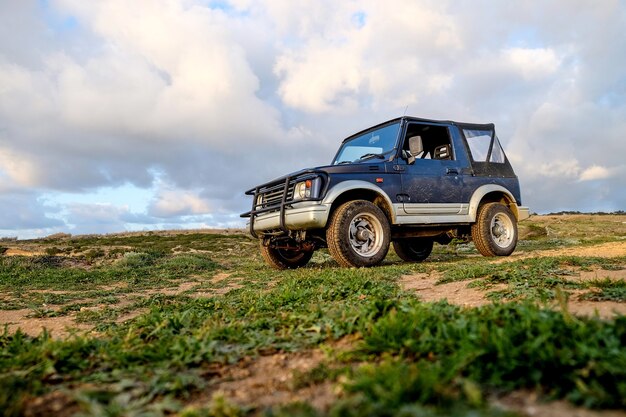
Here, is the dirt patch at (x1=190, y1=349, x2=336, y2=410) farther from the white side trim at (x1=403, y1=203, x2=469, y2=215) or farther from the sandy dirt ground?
the white side trim at (x1=403, y1=203, x2=469, y2=215)

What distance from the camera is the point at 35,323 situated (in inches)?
191

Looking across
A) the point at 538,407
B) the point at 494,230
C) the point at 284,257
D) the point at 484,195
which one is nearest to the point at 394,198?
the point at 484,195

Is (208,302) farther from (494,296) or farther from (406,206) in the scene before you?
(406,206)

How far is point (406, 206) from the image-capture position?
26.0 feet

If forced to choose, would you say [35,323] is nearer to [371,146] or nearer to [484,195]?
[371,146]

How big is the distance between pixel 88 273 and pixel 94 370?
875cm

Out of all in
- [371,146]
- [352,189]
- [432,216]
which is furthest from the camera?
[371,146]

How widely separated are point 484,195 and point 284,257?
4.45m

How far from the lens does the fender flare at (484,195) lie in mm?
8859

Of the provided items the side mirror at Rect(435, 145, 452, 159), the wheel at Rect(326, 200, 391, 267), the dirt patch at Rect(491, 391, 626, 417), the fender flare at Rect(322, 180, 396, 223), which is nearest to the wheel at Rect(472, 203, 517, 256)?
the side mirror at Rect(435, 145, 452, 159)

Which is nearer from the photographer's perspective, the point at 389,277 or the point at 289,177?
the point at 389,277

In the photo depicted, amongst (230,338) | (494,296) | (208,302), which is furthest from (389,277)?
(230,338)

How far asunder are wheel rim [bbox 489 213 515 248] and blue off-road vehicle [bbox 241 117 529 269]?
22 mm

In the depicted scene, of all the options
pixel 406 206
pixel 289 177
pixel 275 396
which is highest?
pixel 289 177
